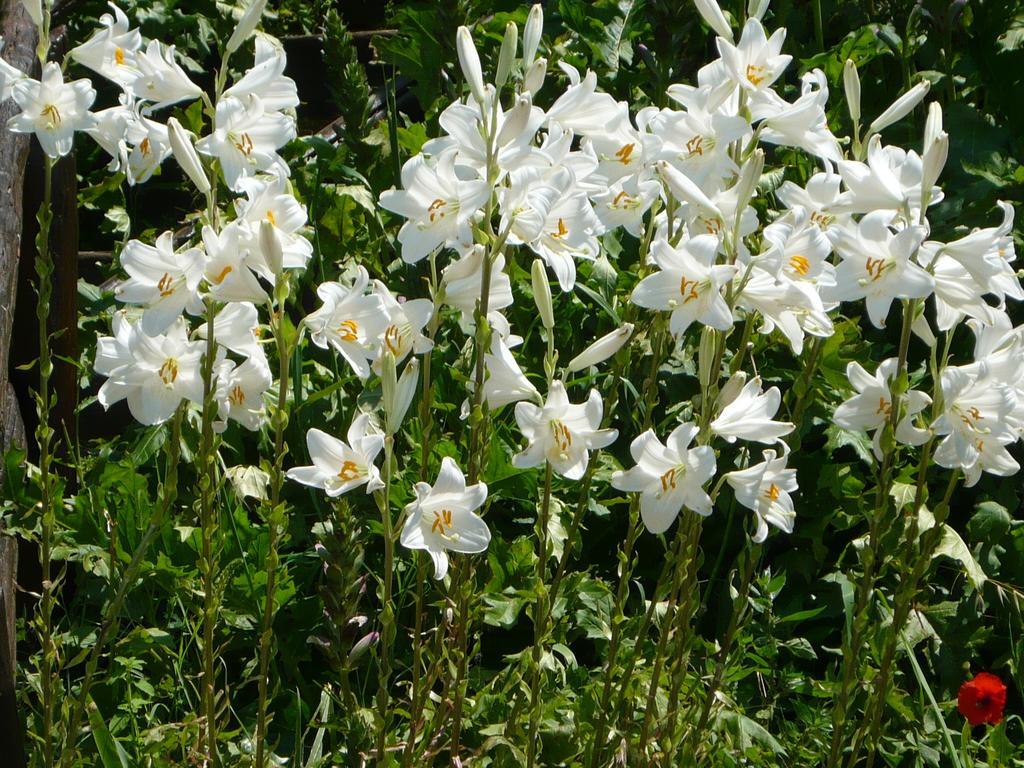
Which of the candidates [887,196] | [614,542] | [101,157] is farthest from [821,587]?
[101,157]

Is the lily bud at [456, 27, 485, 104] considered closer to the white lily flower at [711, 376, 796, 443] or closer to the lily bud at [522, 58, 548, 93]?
the lily bud at [522, 58, 548, 93]

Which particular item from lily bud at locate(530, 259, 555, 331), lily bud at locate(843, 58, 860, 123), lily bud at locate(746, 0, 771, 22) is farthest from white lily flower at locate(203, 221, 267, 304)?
lily bud at locate(843, 58, 860, 123)

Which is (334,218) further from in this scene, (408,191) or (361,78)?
(408,191)

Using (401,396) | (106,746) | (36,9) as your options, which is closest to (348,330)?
(401,396)

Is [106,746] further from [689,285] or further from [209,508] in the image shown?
[689,285]

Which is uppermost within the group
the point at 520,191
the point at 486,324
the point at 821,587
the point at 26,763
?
the point at 520,191

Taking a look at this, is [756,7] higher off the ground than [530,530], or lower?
higher

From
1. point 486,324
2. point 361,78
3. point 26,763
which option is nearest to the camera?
point 486,324
